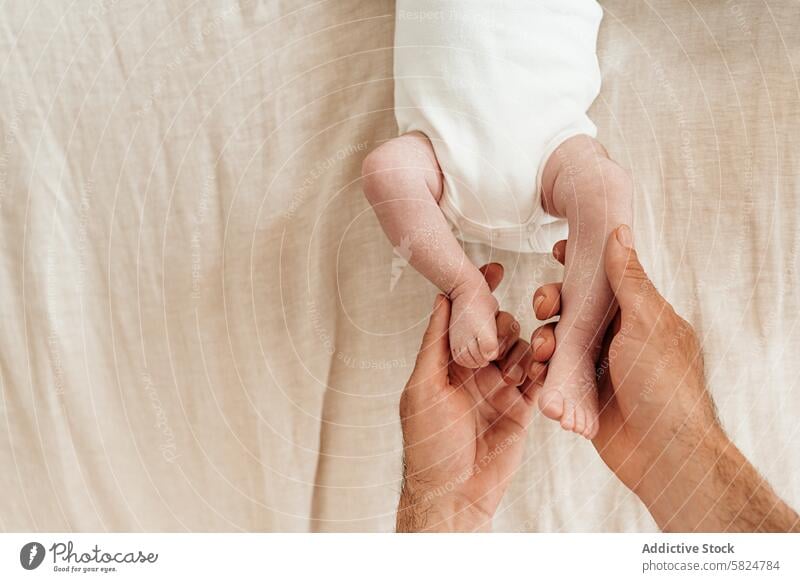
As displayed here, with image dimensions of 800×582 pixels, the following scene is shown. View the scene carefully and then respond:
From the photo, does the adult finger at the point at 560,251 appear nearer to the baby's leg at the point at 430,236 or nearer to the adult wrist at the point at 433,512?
the baby's leg at the point at 430,236

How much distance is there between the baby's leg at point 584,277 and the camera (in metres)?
0.49

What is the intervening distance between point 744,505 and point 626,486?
109 mm

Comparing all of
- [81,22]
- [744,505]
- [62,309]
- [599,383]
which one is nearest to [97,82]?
[81,22]

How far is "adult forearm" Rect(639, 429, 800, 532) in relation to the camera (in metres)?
0.51

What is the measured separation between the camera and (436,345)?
21.6 inches

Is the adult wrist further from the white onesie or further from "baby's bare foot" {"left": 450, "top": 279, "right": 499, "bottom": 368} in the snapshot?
the white onesie

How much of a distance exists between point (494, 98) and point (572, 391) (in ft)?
0.85

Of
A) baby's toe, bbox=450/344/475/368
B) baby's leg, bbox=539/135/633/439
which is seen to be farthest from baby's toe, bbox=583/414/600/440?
baby's toe, bbox=450/344/475/368

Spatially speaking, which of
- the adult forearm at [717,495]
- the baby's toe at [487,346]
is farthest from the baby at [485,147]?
the adult forearm at [717,495]

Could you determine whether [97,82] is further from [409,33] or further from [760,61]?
[760,61]

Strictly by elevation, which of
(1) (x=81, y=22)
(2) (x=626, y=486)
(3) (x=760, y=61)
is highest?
(1) (x=81, y=22)

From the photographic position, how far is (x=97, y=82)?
0.60 metres

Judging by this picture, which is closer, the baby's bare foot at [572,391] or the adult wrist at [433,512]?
the baby's bare foot at [572,391]
